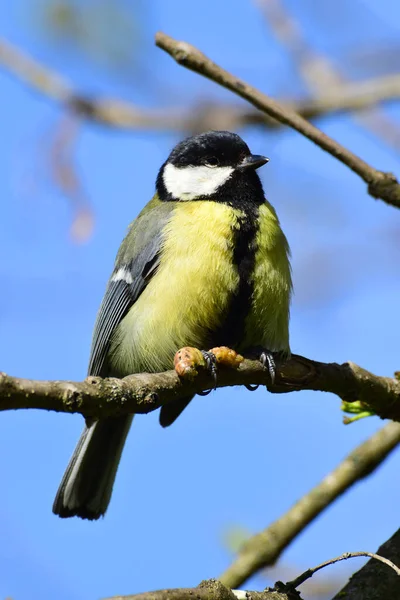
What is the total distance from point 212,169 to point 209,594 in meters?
2.14

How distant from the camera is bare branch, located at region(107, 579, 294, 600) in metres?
1.77

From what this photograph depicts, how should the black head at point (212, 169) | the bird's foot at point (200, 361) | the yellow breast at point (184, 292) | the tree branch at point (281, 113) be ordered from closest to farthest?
the bird's foot at point (200, 361)
the tree branch at point (281, 113)
the yellow breast at point (184, 292)
the black head at point (212, 169)

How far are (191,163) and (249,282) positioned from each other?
82cm

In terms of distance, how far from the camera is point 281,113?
248cm

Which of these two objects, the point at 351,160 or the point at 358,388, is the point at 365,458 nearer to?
the point at 358,388

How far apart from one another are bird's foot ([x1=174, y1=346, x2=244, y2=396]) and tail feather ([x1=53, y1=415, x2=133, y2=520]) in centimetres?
119

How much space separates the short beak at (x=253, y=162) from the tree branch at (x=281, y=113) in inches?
38.2

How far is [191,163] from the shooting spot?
3633mm

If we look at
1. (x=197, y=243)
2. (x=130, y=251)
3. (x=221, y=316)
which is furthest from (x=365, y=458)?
(x=130, y=251)

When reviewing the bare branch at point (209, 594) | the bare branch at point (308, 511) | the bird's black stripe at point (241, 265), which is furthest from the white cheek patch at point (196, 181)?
the bare branch at point (209, 594)

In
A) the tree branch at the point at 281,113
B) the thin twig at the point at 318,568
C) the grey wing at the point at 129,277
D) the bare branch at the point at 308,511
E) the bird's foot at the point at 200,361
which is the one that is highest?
the grey wing at the point at 129,277

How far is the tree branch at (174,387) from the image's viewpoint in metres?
1.72

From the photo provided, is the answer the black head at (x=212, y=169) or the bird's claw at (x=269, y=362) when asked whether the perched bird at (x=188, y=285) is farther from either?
the bird's claw at (x=269, y=362)

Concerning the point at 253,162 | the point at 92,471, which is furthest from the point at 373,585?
the point at 253,162
